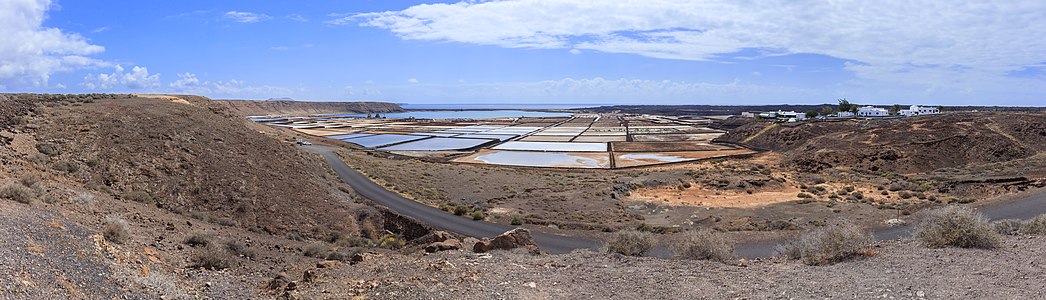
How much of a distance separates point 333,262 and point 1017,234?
1764cm

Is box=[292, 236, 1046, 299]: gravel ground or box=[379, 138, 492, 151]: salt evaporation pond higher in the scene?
box=[292, 236, 1046, 299]: gravel ground

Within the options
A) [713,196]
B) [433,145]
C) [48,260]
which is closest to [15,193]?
[48,260]

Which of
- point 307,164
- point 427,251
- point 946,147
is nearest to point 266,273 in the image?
point 427,251

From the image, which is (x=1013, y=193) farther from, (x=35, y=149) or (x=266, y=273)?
(x=35, y=149)

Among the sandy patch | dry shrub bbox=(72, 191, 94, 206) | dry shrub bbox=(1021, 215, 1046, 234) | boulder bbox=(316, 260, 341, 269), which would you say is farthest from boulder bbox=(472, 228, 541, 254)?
the sandy patch

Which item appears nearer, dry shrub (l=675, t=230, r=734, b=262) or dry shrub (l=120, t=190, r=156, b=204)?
dry shrub (l=675, t=230, r=734, b=262)

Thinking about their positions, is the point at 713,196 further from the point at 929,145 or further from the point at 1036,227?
the point at 929,145

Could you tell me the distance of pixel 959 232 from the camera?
12.5 m

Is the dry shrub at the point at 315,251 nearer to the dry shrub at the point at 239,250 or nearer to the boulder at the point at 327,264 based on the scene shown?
the boulder at the point at 327,264

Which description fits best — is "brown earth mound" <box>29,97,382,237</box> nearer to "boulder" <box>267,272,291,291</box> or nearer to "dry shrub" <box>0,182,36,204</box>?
"dry shrub" <box>0,182,36,204</box>

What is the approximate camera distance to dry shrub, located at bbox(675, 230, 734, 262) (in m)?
13.5

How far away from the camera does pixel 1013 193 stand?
29.1m

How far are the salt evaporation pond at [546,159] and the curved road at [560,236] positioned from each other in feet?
79.4

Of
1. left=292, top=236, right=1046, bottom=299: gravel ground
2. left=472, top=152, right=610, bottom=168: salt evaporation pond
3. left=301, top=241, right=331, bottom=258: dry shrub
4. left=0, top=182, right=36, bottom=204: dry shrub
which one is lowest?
left=472, top=152, right=610, bottom=168: salt evaporation pond
